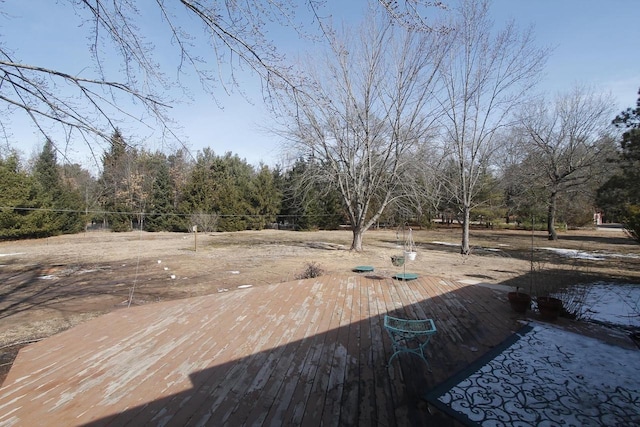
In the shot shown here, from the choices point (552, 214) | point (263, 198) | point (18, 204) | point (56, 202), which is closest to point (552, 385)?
point (552, 214)

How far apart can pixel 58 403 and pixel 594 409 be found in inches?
180

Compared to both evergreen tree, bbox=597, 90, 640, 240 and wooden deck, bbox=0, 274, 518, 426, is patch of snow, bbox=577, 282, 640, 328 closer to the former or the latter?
wooden deck, bbox=0, 274, 518, 426

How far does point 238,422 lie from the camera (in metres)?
2.30

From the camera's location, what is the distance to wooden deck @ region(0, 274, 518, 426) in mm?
2436

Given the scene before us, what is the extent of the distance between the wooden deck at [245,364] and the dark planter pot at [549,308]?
0.49m

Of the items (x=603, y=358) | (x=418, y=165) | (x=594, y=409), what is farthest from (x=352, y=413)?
(x=418, y=165)

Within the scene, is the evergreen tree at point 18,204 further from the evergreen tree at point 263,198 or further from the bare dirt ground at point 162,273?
the evergreen tree at point 263,198

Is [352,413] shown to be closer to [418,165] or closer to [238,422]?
[238,422]

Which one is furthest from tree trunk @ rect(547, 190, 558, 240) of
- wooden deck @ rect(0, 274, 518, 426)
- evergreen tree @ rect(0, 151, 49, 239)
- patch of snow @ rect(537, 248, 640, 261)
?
evergreen tree @ rect(0, 151, 49, 239)

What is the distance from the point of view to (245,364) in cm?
319

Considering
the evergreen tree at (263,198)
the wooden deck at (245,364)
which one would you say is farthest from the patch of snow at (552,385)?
the evergreen tree at (263,198)

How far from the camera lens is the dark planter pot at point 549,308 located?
4496 millimetres

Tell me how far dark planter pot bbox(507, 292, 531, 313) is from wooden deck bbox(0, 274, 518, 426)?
0.59 feet

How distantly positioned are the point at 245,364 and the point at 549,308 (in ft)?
14.6
